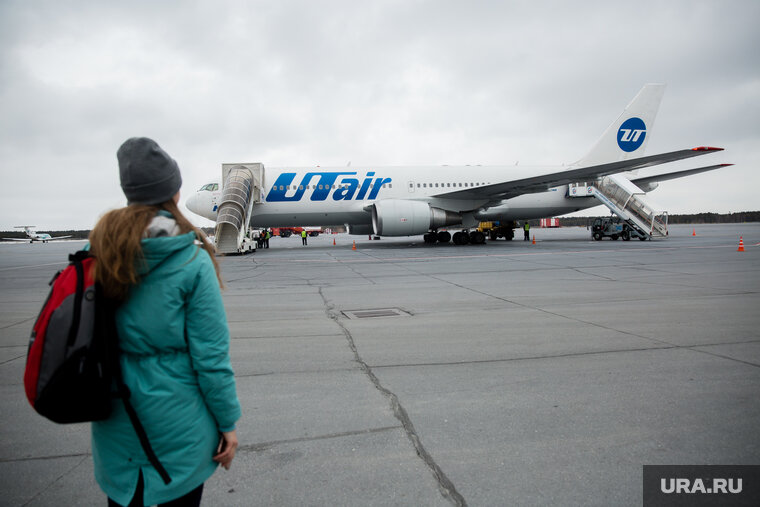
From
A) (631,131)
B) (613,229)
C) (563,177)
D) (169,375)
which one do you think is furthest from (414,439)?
(631,131)

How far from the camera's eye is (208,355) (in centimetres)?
165

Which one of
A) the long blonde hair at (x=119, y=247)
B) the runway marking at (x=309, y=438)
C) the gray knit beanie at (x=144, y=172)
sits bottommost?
the runway marking at (x=309, y=438)

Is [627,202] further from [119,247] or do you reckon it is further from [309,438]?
[119,247]

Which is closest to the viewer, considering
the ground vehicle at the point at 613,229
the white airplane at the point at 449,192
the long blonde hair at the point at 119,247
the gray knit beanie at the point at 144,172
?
the long blonde hair at the point at 119,247

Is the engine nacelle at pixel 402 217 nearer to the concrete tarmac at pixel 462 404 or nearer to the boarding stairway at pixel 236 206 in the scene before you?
the boarding stairway at pixel 236 206

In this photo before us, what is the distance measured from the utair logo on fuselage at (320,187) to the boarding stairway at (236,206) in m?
0.96

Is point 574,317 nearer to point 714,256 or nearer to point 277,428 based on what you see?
point 277,428

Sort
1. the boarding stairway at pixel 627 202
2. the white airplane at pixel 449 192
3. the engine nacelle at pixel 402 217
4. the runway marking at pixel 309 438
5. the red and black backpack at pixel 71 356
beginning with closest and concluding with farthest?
the red and black backpack at pixel 71 356 → the runway marking at pixel 309 438 → the engine nacelle at pixel 402 217 → the white airplane at pixel 449 192 → the boarding stairway at pixel 627 202

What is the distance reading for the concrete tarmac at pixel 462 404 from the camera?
8.20 ft

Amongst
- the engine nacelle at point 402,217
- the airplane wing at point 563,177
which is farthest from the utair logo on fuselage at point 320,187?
the airplane wing at point 563,177

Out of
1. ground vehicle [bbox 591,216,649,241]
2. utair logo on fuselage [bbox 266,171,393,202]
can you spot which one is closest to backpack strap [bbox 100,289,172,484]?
utair logo on fuselage [bbox 266,171,393,202]

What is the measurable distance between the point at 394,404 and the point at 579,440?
4.23 feet

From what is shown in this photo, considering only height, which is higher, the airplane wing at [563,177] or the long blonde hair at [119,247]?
the airplane wing at [563,177]

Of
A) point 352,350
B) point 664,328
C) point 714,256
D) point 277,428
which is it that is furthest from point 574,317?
point 714,256
